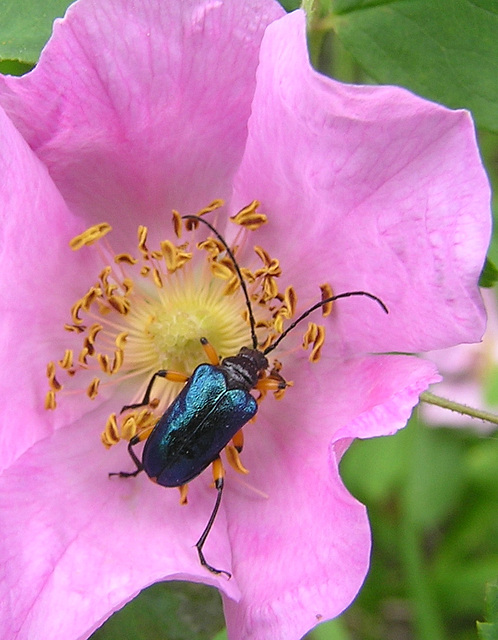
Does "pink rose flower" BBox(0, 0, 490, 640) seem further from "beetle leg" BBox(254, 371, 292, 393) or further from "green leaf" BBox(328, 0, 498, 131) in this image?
"green leaf" BBox(328, 0, 498, 131)

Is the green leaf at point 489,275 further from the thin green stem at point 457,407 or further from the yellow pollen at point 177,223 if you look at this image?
the yellow pollen at point 177,223

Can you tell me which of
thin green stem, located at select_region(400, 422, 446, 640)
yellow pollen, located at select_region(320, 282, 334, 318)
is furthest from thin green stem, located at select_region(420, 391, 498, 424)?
thin green stem, located at select_region(400, 422, 446, 640)

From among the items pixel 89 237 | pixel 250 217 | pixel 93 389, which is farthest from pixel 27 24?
pixel 93 389

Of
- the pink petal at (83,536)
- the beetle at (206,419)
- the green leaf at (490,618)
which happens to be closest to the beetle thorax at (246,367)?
the beetle at (206,419)

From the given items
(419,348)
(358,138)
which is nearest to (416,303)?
(419,348)

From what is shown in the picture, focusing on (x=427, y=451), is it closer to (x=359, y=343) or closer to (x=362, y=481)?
(x=362, y=481)

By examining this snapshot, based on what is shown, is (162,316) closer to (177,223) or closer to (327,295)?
(177,223)

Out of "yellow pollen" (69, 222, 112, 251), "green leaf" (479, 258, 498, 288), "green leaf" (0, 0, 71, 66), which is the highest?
"green leaf" (0, 0, 71, 66)
